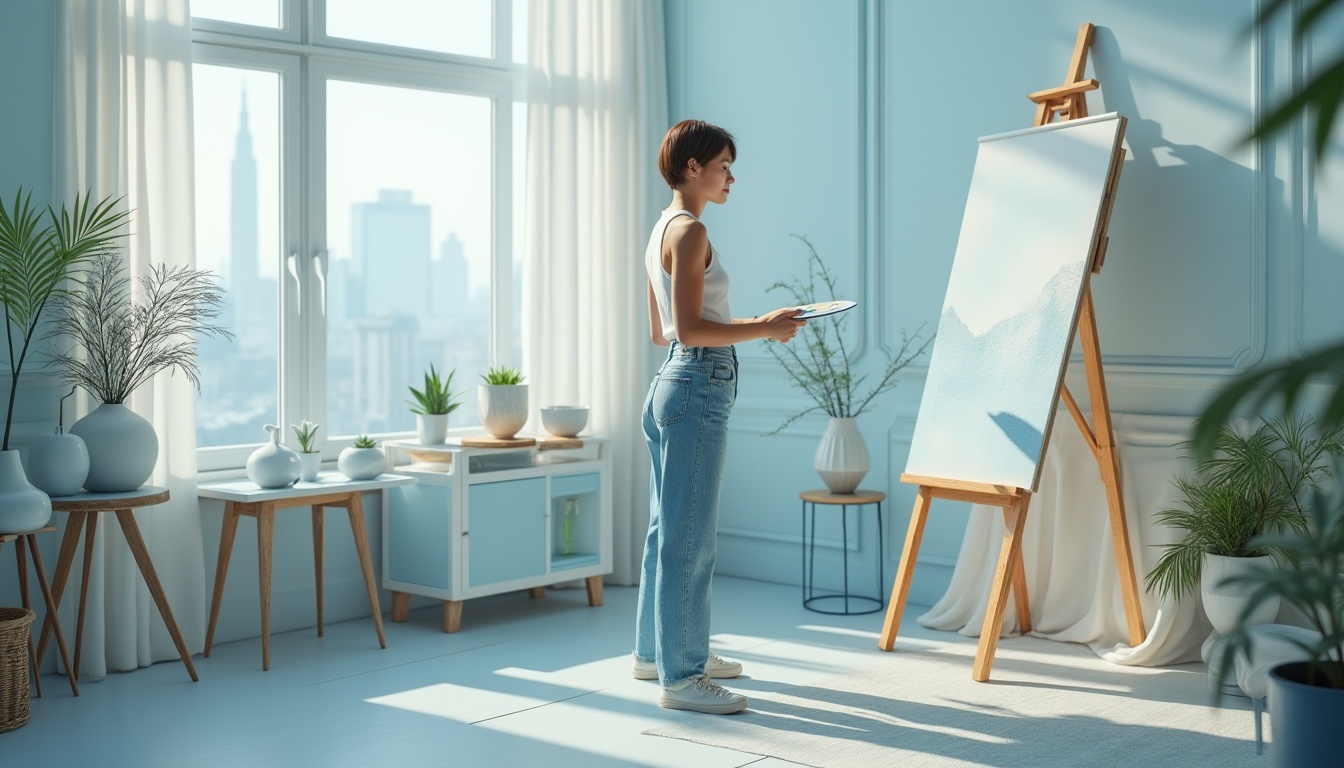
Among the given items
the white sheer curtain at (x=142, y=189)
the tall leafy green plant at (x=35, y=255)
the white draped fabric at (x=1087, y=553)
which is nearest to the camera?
the tall leafy green plant at (x=35, y=255)

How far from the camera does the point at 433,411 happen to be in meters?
4.63

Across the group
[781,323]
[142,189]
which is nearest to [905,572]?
[781,323]

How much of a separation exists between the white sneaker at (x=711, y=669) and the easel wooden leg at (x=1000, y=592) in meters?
0.70

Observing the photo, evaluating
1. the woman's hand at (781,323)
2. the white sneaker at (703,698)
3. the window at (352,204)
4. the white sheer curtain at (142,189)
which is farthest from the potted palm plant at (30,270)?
the woman's hand at (781,323)

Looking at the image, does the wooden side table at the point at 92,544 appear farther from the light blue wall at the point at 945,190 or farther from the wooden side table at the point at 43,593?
the light blue wall at the point at 945,190

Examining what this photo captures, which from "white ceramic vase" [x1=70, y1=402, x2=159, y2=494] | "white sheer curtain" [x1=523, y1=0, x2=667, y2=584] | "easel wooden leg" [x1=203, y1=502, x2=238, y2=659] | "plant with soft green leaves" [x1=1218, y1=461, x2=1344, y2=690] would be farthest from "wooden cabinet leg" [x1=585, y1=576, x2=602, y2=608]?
"plant with soft green leaves" [x1=1218, y1=461, x2=1344, y2=690]

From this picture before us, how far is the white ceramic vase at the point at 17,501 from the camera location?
3248mm

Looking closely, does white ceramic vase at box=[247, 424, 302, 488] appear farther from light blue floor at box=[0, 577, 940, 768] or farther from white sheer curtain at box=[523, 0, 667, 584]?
white sheer curtain at box=[523, 0, 667, 584]

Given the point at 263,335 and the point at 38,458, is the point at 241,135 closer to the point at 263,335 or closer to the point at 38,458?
the point at 263,335

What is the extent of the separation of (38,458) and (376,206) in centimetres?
167

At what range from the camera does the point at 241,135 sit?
14.4 feet

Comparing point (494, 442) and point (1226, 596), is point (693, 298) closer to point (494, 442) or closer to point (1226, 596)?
point (494, 442)

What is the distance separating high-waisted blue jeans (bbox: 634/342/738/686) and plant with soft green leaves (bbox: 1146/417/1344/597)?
1.40 m

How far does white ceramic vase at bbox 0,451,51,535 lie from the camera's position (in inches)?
128
